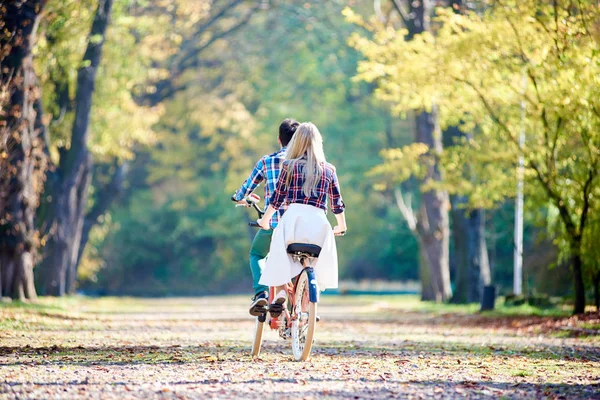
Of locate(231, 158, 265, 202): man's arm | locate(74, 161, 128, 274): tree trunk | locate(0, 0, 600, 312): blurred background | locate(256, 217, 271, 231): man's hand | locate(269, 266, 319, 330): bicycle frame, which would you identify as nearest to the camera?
locate(269, 266, 319, 330): bicycle frame

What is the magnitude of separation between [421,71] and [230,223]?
3464 centimetres

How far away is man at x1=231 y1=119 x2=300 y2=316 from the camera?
10.1m

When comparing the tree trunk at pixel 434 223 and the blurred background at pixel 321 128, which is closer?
the blurred background at pixel 321 128

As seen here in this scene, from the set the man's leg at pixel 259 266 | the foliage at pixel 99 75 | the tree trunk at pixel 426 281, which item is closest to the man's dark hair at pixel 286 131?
the man's leg at pixel 259 266

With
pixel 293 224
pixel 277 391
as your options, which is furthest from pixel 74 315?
pixel 277 391

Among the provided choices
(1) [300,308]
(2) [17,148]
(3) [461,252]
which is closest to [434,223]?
(3) [461,252]

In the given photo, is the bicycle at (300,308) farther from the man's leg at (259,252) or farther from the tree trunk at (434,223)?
the tree trunk at (434,223)

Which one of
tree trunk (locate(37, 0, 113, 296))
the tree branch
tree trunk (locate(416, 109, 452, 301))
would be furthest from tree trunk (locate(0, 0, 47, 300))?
the tree branch

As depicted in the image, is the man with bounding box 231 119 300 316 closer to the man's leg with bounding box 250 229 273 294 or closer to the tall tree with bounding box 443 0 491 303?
the man's leg with bounding box 250 229 273 294

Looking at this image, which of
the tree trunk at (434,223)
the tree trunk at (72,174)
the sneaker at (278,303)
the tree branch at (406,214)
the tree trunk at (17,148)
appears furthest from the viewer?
the tree branch at (406,214)

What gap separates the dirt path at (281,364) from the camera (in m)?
7.62

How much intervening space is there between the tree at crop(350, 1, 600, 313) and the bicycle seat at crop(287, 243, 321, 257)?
722 cm

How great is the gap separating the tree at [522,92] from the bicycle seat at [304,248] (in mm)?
7218

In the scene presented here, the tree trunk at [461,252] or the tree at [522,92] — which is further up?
the tree at [522,92]
